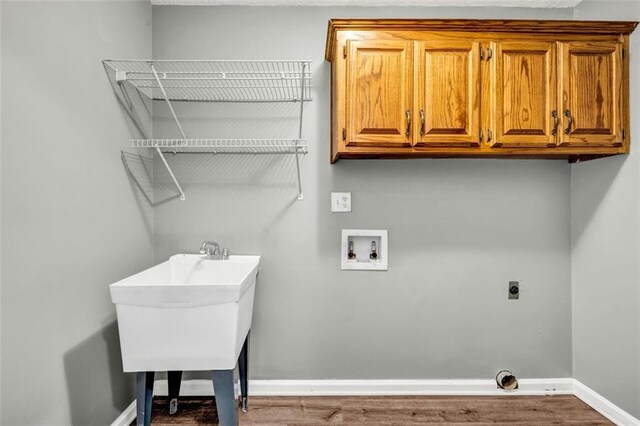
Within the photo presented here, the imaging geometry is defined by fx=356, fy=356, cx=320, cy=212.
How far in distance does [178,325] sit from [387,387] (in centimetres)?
137

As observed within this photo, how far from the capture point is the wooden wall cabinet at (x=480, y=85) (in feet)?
5.80

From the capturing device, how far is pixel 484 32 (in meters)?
1.78

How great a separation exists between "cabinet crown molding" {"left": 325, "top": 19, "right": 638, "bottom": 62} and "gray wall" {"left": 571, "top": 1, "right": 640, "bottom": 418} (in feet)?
0.49

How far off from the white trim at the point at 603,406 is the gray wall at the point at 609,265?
0.03 m

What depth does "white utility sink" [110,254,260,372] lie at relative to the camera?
1336 mm

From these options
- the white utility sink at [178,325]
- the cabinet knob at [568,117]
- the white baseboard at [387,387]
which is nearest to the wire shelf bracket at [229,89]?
the white utility sink at [178,325]

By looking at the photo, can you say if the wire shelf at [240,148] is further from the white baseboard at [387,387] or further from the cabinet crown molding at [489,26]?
the white baseboard at [387,387]

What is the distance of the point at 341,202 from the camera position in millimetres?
2141

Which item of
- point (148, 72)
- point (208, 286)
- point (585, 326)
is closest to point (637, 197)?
point (585, 326)

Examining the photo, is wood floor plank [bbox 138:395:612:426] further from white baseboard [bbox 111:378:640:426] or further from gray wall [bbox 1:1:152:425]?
gray wall [bbox 1:1:152:425]

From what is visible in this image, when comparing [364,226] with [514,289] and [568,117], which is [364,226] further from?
[568,117]

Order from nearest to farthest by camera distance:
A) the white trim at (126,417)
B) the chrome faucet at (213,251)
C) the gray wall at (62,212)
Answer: the gray wall at (62,212), the white trim at (126,417), the chrome faucet at (213,251)

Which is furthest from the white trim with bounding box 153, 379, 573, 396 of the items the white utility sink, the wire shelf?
the wire shelf

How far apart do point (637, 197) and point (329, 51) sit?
174 cm
